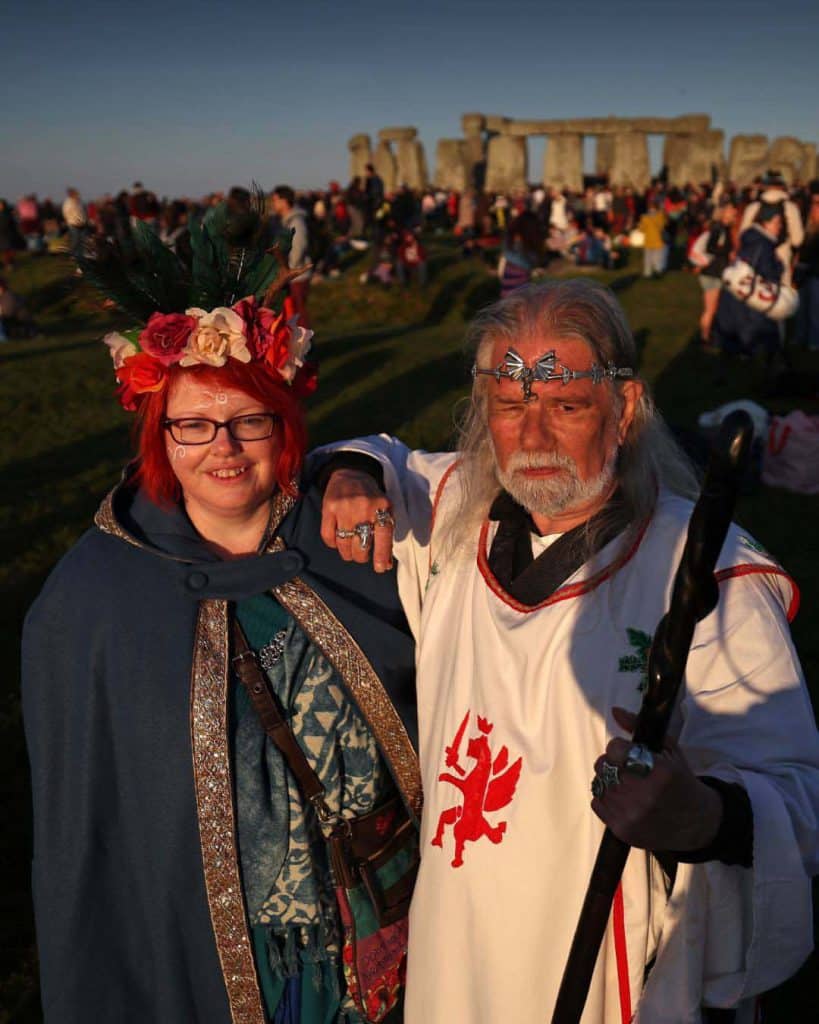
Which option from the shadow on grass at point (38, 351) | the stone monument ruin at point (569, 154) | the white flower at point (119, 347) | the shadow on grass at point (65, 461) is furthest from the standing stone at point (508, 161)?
the white flower at point (119, 347)

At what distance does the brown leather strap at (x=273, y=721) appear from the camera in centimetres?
221

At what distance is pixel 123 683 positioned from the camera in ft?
7.14

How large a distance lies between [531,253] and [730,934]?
36.2 ft

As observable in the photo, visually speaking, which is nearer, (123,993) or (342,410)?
(123,993)

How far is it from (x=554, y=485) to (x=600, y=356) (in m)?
0.33

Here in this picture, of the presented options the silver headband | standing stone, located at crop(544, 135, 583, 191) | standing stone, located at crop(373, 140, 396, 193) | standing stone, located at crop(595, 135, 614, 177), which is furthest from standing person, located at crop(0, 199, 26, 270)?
standing stone, located at crop(595, 135, 614, 177)

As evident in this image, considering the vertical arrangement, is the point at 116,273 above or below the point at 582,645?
above

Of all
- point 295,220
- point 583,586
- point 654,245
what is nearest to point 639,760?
point 583,586

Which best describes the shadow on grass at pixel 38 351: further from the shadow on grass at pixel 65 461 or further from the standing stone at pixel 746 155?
the standing stone at pixel 746 155

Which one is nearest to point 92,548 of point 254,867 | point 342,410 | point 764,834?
point 254,867

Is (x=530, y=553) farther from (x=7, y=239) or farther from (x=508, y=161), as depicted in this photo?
(x=508, y=161)

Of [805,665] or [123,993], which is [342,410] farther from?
[123,993]

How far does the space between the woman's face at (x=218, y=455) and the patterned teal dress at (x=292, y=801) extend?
10.8 inches

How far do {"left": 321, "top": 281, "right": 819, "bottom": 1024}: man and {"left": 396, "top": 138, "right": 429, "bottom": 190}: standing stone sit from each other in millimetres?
37746
